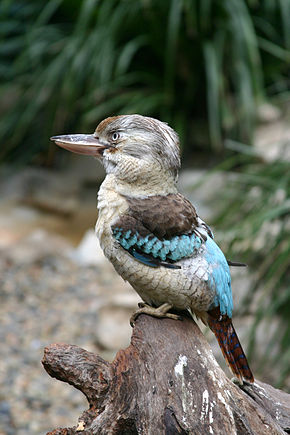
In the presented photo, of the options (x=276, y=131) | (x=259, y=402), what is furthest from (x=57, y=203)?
(x=259, y=402)

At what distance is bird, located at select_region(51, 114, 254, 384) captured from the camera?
156 cm

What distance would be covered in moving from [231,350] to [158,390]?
265mm

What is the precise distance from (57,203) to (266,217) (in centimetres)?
242

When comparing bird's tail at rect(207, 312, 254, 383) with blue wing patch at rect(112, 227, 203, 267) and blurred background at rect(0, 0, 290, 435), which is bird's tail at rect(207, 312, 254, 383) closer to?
blue wing patch at rect(112, 227, 203, 267)

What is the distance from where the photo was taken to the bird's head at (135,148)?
5.29 ft

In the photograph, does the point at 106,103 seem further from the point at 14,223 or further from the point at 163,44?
the point at 14,223

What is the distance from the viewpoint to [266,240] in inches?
114

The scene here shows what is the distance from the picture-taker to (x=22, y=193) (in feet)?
15.8

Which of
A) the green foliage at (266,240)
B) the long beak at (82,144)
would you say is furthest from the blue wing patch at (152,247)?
the green foliage at (266,240)

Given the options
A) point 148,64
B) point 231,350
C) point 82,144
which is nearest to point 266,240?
point 231,350

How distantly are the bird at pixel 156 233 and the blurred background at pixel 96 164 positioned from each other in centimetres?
105

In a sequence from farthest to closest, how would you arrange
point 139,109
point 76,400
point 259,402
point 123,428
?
point 139,109
point 76,400
point 259,402
point 123,428

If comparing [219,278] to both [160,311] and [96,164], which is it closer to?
[160,311]

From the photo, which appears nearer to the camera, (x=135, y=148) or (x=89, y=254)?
(x=135, y=148)
